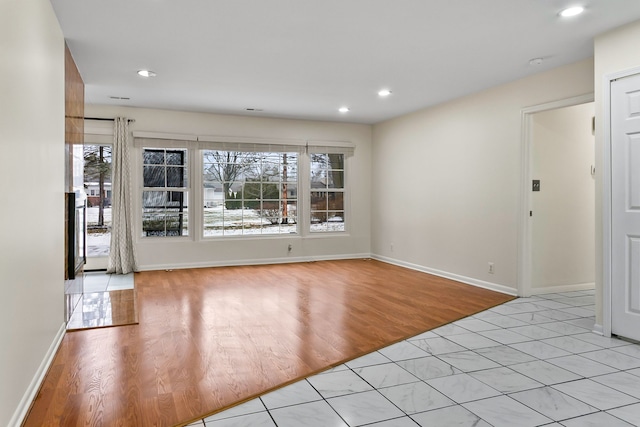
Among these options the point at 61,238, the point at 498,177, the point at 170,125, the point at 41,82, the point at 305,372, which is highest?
the point at 170,125

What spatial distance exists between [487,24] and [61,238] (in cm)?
371

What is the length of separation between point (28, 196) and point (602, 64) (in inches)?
165

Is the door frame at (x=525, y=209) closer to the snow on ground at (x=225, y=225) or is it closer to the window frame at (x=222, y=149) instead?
the window frame at (x=222, y=149)

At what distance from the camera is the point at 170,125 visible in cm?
664

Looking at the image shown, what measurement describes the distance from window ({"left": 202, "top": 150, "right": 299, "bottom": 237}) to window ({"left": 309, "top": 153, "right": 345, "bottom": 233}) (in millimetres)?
330

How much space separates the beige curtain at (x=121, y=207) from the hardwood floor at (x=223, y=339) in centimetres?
52

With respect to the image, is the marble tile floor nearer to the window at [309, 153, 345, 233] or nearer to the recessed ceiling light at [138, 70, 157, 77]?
the recessed ceiling light at [138, 70, 157, 77]

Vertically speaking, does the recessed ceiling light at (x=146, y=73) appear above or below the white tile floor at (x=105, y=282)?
above

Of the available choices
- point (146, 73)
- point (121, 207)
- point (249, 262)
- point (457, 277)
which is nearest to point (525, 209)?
point (457, 277)

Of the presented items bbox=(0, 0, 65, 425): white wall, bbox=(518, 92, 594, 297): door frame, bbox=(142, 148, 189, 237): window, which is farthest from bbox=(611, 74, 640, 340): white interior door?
bbox=(142, 148, 189, 237): window

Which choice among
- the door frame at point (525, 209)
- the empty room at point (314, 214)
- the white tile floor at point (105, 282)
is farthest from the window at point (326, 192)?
the door frame at point (525, 209)

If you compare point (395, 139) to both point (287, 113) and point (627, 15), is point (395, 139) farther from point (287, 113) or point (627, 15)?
point (627, 15)

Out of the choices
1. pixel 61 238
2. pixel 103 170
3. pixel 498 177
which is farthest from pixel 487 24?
pixel 103 170

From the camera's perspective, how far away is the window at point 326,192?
769cm
